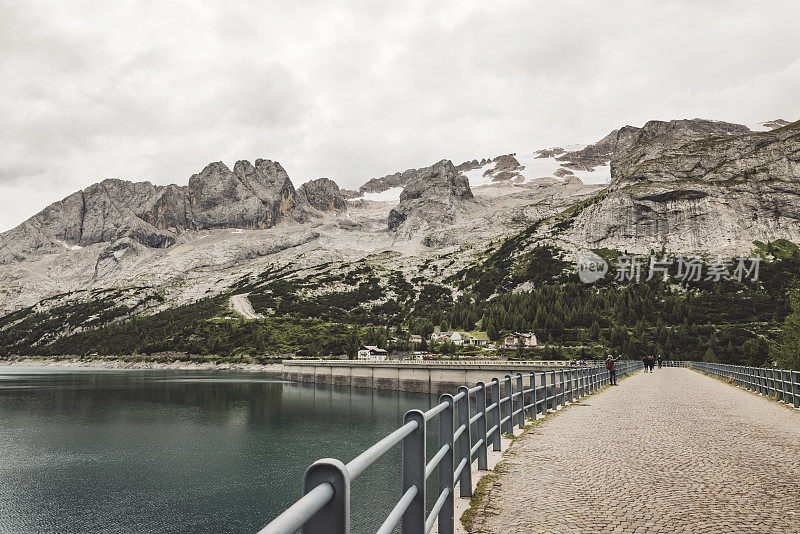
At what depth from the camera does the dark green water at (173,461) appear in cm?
2283

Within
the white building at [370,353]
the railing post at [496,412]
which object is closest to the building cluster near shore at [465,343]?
the white building at [370,353]

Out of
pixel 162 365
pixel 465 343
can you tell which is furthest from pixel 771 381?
pixel 162 365

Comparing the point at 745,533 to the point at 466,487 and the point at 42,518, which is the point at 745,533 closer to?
the point at 466,487

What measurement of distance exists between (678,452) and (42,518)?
25.4m

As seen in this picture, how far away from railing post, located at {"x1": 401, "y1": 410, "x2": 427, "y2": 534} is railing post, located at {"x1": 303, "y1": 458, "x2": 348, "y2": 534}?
2388mm

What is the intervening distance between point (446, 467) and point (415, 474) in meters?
1.94

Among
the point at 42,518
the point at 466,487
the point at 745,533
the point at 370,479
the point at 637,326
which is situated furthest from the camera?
the point at 637,326

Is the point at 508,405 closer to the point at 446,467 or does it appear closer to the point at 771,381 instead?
the point at 446,467

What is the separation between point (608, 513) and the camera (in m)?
7.70

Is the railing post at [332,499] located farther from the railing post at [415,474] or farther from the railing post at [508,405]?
the railing post at [508,405]

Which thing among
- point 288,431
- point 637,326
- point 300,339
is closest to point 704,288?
Result: point 637,326

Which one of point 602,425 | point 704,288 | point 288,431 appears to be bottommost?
point 288,431

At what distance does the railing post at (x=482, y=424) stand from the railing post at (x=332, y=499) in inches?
299

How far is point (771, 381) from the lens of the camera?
2808 centimetres
